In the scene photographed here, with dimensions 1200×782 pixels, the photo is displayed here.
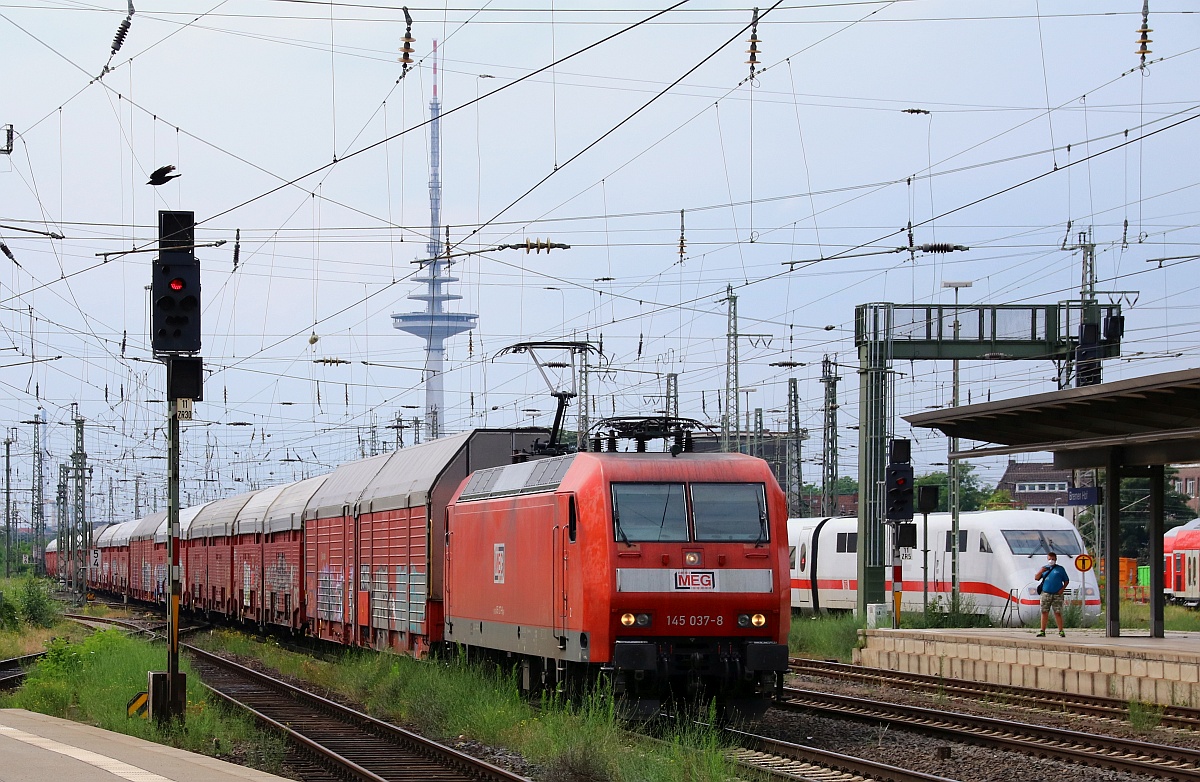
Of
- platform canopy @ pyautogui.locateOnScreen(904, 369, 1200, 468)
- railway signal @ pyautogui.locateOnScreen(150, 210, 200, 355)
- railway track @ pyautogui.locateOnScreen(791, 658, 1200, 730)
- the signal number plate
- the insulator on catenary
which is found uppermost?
the insulator on catenary

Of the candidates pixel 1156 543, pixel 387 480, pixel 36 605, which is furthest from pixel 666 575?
Answer: pixel 36 605

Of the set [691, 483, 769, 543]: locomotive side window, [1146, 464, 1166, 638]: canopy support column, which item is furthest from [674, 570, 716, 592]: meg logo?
[1146, 464, 1166, 638]: canopy support column

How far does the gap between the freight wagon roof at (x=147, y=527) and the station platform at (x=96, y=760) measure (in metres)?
37.3

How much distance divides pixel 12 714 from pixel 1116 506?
16.3 meters

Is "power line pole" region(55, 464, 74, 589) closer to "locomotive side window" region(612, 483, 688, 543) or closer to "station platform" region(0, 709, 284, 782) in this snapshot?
"station platform" region(0, 709, 284, 782)

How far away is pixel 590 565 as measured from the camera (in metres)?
15.2

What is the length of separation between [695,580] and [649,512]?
844 millimetres

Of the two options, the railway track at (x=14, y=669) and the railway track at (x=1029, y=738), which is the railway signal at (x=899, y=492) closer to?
the railway track at (x=1029, y=738)

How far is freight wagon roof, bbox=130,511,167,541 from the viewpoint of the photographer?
53.6m

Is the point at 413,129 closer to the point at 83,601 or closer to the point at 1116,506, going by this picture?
the point at 1116,506

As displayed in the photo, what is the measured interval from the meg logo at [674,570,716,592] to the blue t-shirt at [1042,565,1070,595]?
37.9 ft

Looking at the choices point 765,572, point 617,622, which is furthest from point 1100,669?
point 617,622

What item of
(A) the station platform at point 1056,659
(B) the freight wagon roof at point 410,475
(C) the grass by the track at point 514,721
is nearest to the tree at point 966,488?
(A) the station platform at point 1056,659

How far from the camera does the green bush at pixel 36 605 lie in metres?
42.0
